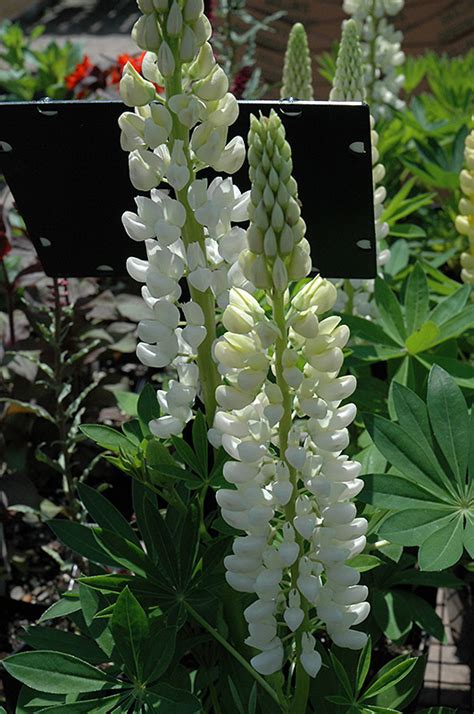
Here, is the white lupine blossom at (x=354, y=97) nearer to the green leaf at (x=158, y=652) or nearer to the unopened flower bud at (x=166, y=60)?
the unopened flower bud at (x=166, y=60)

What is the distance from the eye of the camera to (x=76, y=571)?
1742 mm

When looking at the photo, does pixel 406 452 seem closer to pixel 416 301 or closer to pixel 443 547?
pixel 443 547

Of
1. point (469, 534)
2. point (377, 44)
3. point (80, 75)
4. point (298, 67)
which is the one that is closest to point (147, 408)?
point (469, 534)

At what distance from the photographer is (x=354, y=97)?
1.58 m

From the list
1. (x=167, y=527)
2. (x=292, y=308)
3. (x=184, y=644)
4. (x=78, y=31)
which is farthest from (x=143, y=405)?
(x=78, y=31)

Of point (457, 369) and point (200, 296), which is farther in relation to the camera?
point (457, 369)

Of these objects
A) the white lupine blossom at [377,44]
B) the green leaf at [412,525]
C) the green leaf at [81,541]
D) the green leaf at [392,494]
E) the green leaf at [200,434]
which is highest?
the white lupine blossom at [377,44]

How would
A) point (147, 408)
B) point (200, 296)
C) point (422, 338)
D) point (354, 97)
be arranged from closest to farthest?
point (200, 296), point (147, 408), point (422, 338), point (354, 97)

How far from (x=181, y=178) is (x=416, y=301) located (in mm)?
651

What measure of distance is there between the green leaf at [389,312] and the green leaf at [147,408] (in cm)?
43

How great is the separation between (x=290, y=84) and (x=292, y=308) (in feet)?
3.17

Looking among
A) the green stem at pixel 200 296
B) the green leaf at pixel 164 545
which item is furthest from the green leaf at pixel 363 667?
the green stem at pixel 200 296

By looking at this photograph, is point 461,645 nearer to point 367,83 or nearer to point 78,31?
point 367,83

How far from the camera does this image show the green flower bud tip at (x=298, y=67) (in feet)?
5.75
